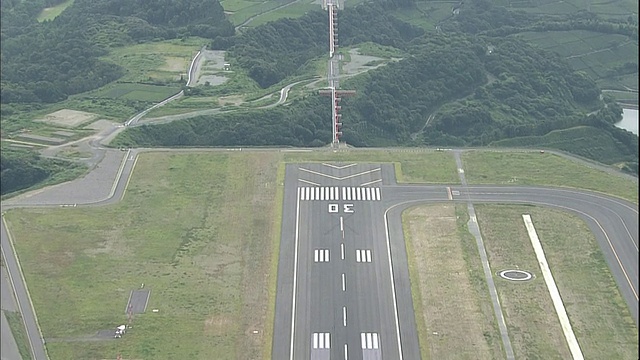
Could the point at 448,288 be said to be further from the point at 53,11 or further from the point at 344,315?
the point at 53,11

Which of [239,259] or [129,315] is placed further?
[239,259]

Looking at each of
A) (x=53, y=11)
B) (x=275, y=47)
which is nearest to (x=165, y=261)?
(x=275, y=47)

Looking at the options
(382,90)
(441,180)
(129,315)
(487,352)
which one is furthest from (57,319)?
(382,90)

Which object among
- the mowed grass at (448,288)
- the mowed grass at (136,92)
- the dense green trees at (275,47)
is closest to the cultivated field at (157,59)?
the mowed grass at (136,92)

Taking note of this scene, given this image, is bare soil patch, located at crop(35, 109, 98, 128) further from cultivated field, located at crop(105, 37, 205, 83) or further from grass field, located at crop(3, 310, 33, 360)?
grass field, located at crop(3, 310, 33, 360)

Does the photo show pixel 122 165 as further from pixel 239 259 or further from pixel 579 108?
pixel 579 108

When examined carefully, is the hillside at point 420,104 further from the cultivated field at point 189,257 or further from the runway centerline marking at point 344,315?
the runway centerline marking at point 344,315
